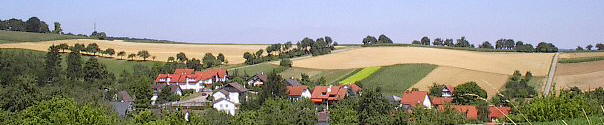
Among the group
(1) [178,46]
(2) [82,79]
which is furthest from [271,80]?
(1) [178,46]

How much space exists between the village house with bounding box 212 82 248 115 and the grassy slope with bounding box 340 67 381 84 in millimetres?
12155

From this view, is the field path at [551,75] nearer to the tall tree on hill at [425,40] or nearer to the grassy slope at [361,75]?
the grassy slope at [361,75]

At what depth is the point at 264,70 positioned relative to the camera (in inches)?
3410

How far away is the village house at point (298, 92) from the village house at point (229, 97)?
4925 mm

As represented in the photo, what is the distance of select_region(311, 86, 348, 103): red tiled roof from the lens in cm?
6481

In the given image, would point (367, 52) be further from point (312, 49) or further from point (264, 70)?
point (264, 70)

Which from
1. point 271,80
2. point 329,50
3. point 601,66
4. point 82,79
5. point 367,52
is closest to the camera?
point 271,80

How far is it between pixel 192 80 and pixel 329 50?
32.7 m

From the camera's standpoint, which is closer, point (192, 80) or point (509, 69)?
point (509, 69)

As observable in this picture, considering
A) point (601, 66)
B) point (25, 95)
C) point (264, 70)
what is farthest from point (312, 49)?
point (25, 95)

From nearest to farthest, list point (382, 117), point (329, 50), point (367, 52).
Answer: point (382, 117)
point (367, 52)
point (329, 50)

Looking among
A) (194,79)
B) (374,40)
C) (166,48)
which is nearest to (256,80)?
(194,79)

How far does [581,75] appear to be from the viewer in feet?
228

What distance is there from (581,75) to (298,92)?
2946cm
